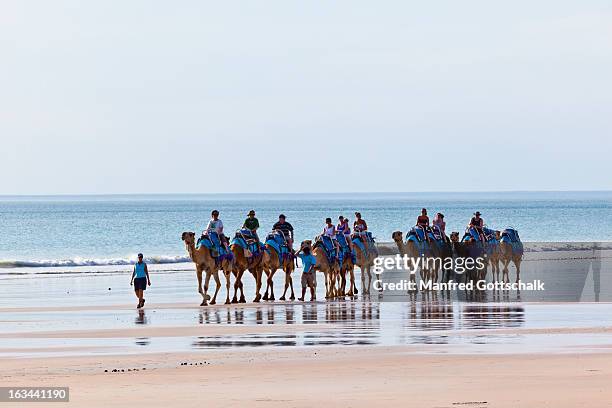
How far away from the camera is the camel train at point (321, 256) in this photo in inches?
1378

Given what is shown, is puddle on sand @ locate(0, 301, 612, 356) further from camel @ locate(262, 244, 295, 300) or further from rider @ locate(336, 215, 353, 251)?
rider @ locate(336, 215, 353, 251)

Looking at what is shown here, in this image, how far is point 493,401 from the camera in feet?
52.0

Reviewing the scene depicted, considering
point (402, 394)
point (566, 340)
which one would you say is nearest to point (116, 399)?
point (402, 394)

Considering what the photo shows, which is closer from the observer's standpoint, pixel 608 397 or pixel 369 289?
pixel 608 397

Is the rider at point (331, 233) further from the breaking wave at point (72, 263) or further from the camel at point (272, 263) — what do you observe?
the breaking wave at point (72, 263)

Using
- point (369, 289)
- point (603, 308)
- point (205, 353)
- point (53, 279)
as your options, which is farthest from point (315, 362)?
point (53, 279)

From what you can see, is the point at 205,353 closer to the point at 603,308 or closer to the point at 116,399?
the point at 116,399

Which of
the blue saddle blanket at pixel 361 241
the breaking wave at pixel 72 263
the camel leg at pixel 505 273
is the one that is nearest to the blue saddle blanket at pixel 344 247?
the blue saddle blanket at pixel 361 241

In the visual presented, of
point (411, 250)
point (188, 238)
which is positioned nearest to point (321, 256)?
point (411, 250)

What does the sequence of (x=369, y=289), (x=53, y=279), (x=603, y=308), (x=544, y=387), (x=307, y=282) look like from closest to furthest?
(x=544, y=387) < (x=603, y=308) < (x=307, y=282) < (x=369, y=289) < (x=53, y=279)

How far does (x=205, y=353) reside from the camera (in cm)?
2202

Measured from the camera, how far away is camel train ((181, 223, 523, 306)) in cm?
3501

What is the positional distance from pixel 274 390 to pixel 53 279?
3929 centimetres

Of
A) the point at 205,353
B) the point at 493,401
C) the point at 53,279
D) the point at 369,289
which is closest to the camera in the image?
the point at 493,401
